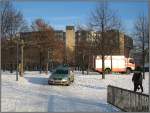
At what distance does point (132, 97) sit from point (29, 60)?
62316mm

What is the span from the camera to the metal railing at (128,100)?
14141mm

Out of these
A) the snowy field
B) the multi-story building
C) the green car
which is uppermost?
the multi-story building

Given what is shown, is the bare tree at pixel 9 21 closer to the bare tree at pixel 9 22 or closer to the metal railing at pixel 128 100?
the bare tree at pixel 9 22

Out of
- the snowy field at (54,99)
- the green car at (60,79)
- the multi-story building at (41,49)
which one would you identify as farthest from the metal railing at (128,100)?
the multi-story building at (41,49)

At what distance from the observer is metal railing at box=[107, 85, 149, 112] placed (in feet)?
46.4

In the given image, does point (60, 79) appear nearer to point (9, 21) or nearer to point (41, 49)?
point (9, 21)

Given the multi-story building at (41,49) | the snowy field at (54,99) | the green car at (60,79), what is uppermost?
the multi-story building at (41,49)

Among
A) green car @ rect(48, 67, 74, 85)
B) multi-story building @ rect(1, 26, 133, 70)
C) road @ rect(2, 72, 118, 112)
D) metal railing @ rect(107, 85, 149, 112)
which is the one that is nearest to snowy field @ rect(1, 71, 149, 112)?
road @ rect(2, 72, 118, 112)

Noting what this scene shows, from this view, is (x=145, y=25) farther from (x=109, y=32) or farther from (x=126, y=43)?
(x=126, y=43)

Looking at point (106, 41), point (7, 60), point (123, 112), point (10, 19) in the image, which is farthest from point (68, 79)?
point (7, 60)

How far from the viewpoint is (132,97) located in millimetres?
15602

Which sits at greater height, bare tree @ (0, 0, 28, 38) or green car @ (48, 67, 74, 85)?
bare tree @ (0, 0, 28, 38)

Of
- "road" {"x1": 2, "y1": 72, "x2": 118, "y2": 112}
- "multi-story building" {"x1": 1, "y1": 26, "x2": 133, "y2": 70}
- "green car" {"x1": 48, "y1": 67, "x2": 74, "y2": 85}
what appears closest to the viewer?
"road" {"x1": 2, "y1": 72, "x2": 118, "y2": 112}

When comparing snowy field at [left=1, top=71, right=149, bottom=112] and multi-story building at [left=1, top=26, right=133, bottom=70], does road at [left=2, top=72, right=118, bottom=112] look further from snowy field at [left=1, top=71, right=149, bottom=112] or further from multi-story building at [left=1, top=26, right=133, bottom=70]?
multi-story building at [left=1, top=26, right=133, bottom=70]
